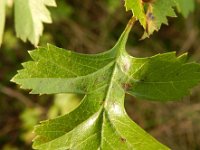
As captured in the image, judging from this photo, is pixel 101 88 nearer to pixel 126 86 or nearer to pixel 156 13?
pixel 126 86

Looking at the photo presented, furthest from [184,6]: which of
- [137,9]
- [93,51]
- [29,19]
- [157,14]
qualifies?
[93,51]

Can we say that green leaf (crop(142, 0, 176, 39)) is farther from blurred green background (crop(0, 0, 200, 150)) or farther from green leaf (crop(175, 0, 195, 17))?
blurred green background (crop(0, 0, 200, 150))

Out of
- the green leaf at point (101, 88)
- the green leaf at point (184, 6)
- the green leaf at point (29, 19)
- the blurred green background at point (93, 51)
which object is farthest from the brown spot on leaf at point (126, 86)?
the blurred green background at point (93, 51)

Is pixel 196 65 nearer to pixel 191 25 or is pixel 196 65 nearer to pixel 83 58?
pixel 83 58

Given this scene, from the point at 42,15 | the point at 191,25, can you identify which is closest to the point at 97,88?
the point at 42,15

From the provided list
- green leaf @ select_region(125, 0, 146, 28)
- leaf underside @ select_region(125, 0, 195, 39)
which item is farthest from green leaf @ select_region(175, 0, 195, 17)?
green leaf @ select_region(125, 0, 146, 28)
